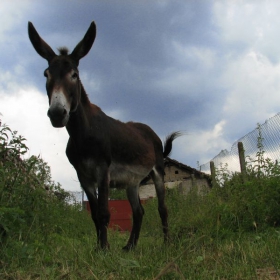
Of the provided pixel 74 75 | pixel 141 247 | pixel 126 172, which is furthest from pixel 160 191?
pixel 74 75

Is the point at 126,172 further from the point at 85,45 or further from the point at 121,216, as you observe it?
the point at 121,216

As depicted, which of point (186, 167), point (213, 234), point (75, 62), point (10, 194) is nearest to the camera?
point (10, 194)

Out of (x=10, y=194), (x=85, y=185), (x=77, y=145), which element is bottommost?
(x=10, y=194)

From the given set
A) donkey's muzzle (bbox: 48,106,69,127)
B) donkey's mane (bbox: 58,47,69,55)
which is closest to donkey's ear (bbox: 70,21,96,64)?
donkey's mane (bbox: 58,47,69,55)

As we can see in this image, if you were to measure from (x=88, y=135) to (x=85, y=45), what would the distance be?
1.02 metres

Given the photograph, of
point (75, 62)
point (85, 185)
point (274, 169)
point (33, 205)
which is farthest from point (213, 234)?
point (75, 62)

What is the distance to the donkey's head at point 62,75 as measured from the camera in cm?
350

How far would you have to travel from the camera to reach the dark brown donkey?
12.7 feet

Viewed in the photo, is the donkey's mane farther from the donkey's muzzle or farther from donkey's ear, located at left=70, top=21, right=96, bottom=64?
the donkey's muzzle

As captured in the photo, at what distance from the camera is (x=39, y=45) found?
4.41 meters

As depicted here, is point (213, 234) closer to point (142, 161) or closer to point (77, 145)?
point (142, 161)

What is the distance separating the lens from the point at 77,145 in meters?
4.30

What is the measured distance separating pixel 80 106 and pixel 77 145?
1.48ft

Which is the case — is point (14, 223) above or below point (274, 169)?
below
